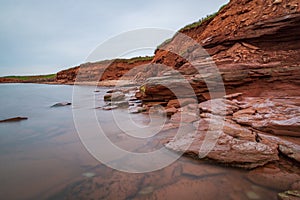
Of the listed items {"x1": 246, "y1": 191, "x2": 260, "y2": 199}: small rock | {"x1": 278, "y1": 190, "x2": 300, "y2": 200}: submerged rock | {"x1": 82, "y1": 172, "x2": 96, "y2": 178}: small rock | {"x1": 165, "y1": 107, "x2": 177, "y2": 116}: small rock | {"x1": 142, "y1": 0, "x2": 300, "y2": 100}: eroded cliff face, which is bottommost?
{"x1": 82, "y1": 172, "x2": 96, "y2": 178}: small rock

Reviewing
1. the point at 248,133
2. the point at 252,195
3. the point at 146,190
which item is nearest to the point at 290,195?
the point at 252,195

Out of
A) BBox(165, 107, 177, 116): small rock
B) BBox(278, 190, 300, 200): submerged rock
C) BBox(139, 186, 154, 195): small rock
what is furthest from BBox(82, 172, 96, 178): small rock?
BBox(165, 107, 177, 116): small rock

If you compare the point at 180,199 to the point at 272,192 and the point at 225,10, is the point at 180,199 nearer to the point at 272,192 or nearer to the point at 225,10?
the point at 272,192

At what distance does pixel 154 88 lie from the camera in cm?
655

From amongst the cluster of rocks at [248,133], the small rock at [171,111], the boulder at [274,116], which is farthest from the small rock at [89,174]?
the small rock at [171,111]

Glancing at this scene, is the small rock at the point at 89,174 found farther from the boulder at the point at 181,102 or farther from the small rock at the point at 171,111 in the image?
the boulder at the point at 181,102

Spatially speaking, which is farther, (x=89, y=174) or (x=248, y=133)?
(x=248, y=133)

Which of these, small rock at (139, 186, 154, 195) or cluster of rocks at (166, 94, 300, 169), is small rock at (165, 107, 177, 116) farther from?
small rock at (139, 186, 154, 195)

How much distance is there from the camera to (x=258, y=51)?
5.77m

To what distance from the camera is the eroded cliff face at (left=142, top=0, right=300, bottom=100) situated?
4.65 meters

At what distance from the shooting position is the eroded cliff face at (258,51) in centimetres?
465

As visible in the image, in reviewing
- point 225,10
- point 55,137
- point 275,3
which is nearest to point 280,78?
point 275,3

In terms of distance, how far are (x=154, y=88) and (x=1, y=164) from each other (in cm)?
495

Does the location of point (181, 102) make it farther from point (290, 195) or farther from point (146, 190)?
point (290, 195)
